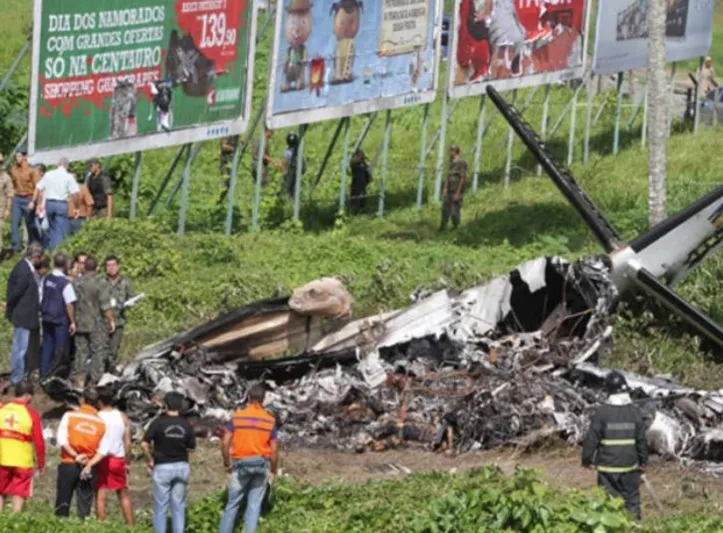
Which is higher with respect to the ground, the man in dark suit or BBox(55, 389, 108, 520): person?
BBox(55, 389, 108, 520): person

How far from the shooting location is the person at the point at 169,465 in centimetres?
1688

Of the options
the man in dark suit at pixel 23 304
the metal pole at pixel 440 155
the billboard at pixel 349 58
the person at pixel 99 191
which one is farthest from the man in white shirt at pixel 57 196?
the metal pole at pixel 440 155

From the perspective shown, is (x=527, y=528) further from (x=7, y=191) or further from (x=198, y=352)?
(x=7, y=191)

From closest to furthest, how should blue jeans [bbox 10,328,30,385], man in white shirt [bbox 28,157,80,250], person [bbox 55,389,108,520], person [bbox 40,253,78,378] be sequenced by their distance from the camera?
person [bbox 55,389,108,520], person [bbox 40,253,78,378], blue jeans [bbox 10,328,30,385], man in white shirt [bbox 28,157,80,250]

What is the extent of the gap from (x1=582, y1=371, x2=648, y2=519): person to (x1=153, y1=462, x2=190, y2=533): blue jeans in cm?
350

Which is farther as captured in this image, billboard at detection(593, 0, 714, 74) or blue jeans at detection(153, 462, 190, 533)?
billboard at detection(593, 0, 714, 74)

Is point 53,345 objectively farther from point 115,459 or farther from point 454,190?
point 454,190

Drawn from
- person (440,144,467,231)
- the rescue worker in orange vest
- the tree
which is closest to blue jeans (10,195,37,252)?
person (440,144,467,231)

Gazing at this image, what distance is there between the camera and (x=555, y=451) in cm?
2102

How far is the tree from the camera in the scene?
98.0 feet

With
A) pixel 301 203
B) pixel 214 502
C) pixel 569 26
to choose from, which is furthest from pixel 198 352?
pixel 569 26

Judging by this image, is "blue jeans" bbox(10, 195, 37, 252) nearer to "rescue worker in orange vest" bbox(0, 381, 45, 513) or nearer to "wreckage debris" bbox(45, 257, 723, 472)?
"wreckage debris" bbox(45, 257, 723, 472)

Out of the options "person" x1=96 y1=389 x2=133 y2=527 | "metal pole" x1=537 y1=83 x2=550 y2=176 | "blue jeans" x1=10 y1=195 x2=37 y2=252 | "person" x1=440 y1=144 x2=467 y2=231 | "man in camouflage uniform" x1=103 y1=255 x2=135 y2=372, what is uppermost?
"person" x1=96 y1=389 x2=133 y2=527

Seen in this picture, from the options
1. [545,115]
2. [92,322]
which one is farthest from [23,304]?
[545,115]
